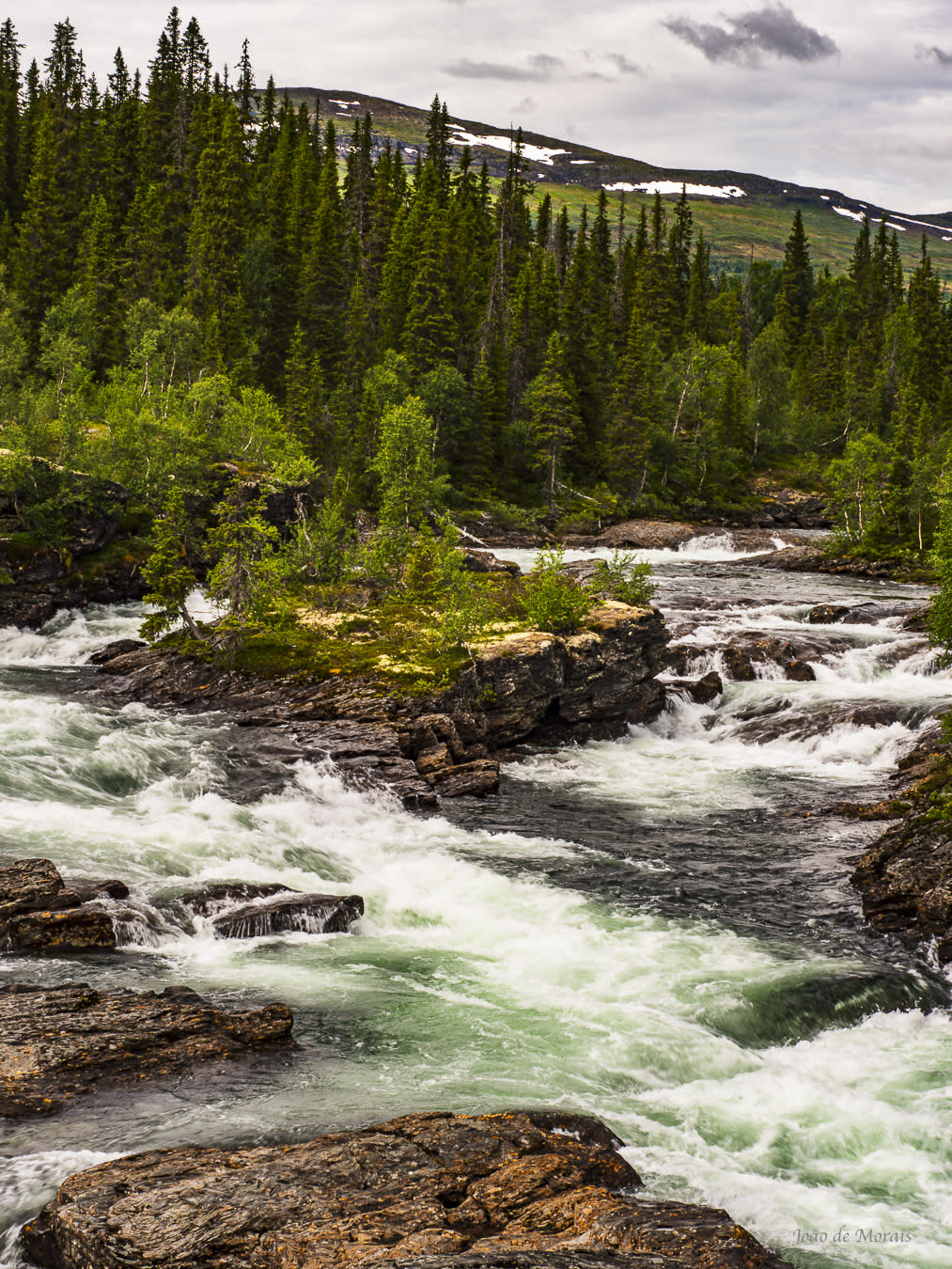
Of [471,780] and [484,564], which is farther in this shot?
[484,564]

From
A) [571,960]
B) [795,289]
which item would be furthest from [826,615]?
[795,289]

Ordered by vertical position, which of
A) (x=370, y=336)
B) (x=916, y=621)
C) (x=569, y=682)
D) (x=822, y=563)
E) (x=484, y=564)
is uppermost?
(x=370, y=336)

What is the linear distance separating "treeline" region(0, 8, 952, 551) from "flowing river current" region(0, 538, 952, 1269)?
31883 mm

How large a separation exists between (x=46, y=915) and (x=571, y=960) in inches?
311

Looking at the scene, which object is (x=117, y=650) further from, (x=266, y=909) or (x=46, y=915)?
(x=46, y=915)

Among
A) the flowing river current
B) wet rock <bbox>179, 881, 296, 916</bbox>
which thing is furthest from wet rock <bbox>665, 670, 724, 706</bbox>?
wet rock <bbox>179, 881, 296, 916</bbox>

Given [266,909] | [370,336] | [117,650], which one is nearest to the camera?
[266,909]

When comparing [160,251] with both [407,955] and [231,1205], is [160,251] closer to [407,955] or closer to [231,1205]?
[407,955]

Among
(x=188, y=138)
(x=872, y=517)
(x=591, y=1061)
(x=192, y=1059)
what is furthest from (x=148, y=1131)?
(x=188, y=138)

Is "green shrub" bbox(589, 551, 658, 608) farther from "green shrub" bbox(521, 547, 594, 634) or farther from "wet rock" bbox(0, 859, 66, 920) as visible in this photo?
"wet rock" bbox(0, 859, 66, 920)

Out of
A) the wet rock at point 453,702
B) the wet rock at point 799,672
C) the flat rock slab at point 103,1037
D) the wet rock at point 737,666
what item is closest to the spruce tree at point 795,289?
the wet rock at point 737,666

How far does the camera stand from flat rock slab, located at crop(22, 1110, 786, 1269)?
7.77 m

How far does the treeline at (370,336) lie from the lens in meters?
65.9

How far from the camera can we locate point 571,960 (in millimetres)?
16047
